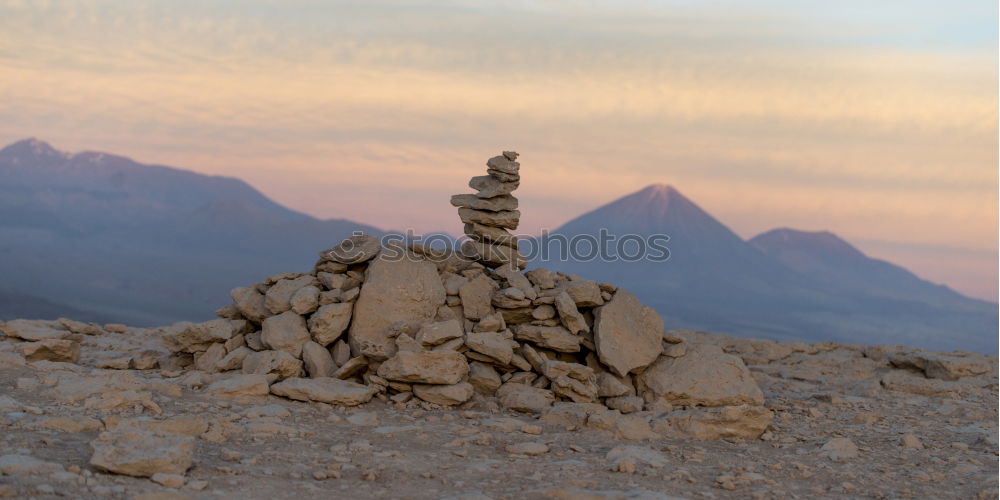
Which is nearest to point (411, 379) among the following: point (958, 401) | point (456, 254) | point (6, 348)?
point (456, 254)

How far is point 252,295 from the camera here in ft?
56.2

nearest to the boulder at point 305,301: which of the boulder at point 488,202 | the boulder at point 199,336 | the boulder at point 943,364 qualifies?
the boulder at point 199,336

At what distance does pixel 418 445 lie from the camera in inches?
477

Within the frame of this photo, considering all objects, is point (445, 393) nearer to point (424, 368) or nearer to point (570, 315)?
point (424, 368)

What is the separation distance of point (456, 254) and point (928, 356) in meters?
12.0

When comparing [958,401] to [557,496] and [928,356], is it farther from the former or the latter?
[557,496]

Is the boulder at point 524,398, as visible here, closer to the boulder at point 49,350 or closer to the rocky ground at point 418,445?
the rocky ground at point 418,445

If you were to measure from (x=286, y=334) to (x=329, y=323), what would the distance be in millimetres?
775

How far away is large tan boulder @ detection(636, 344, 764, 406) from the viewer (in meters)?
15.6

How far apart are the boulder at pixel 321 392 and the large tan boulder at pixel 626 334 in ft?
14.1

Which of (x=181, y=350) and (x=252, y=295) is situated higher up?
(x=252, y=295)

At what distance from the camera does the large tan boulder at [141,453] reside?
952cm

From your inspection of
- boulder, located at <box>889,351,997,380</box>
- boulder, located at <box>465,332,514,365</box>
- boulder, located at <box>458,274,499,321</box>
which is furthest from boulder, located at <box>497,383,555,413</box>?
boulder, located at <box>889,351,997,380</box>

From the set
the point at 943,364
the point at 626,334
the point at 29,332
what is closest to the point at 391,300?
the point at 626,334
